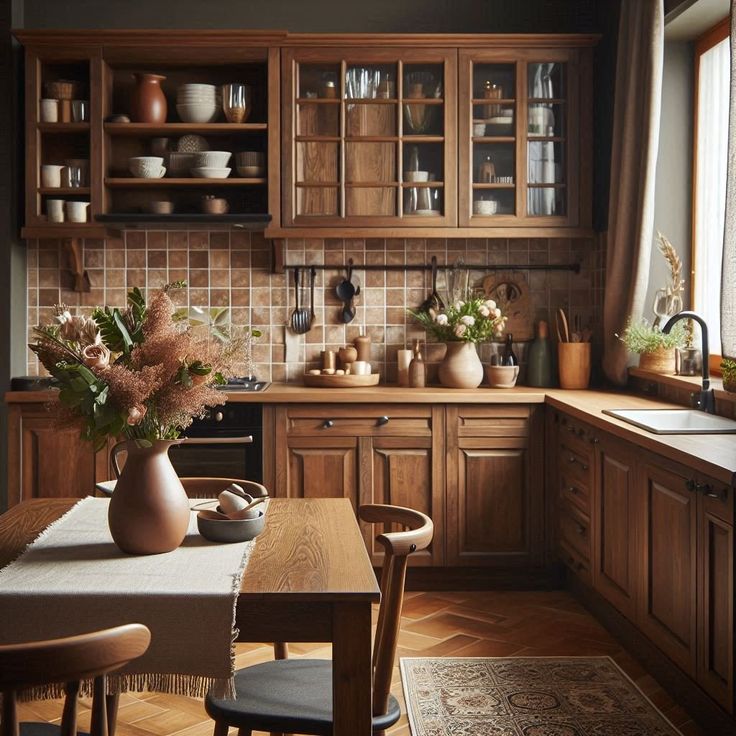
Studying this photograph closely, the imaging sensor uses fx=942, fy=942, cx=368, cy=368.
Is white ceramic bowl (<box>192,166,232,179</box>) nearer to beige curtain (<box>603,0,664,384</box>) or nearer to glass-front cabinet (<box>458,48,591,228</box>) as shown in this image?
glass-front cabinet (<box>458,48,591,228</box>)

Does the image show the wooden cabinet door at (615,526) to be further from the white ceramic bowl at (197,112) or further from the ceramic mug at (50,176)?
the ceramic mug at (50,176)

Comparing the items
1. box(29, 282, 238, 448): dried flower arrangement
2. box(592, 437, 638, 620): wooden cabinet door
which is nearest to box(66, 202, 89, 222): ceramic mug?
box(592, 437, 638, 620): wooden cabinet door

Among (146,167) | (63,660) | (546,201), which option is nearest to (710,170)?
(546,201)

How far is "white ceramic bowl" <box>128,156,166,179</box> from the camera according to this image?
443 centimetres

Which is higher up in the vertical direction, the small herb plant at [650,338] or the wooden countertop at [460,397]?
the small herb plant at [650,338]

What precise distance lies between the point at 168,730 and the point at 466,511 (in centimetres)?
184

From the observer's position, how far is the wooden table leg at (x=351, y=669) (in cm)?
166

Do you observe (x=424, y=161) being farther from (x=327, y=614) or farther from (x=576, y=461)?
(x=327, y=614)

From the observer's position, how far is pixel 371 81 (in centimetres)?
448

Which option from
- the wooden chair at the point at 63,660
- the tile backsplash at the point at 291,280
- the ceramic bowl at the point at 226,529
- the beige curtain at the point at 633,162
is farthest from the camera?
the tile backsplash at the point at 291,280

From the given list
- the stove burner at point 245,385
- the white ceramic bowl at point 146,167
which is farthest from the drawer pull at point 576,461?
the white ceramic bowl at point 146,167

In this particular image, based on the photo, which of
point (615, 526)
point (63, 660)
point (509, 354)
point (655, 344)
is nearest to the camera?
point (63, 660)

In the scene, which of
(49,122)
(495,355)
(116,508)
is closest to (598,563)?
(495,355)

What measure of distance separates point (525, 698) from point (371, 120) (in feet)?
8.96
